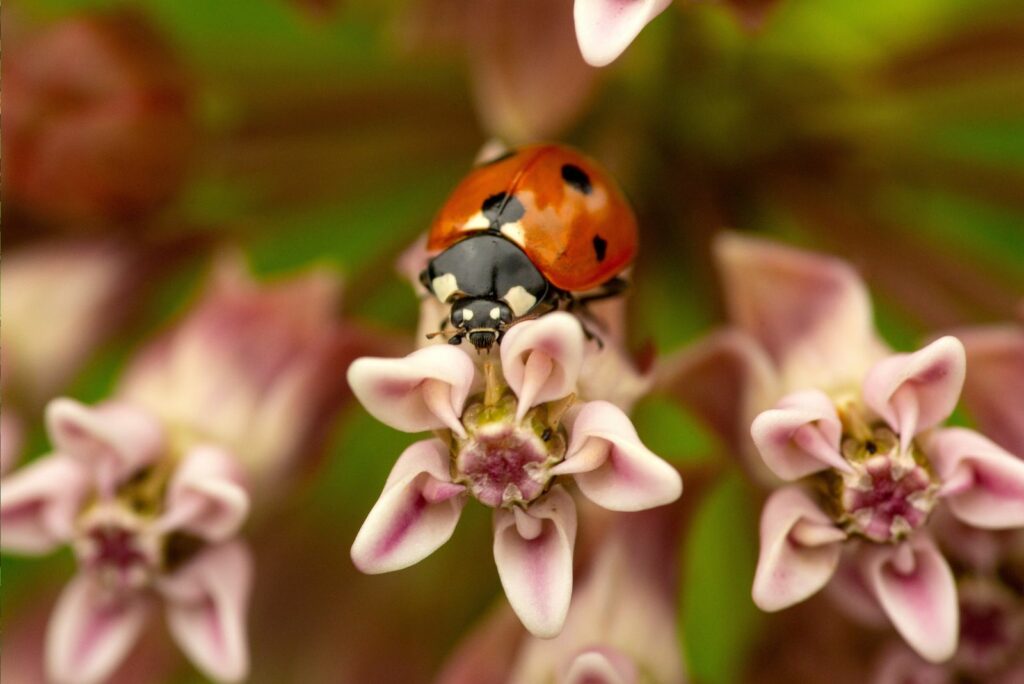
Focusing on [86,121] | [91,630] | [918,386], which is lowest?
[918,386]

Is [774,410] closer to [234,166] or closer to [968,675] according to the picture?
[968,675]

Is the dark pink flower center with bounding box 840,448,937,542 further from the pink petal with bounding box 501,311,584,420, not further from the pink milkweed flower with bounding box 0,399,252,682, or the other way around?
the pink milkweed flower with bounding box 0,399,252,682

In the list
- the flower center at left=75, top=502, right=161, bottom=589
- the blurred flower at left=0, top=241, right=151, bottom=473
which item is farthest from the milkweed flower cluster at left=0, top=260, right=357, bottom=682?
the blurred flower at left=0, top=241, right=151, bottom=473

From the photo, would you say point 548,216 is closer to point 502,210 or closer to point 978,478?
point 502,210

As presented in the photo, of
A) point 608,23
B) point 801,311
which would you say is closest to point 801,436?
point 801,311

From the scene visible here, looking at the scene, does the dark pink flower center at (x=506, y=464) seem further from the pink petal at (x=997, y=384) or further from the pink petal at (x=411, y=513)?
the pink petal at (x=997, y=384)

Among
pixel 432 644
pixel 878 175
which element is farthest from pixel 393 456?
pixel 878 175

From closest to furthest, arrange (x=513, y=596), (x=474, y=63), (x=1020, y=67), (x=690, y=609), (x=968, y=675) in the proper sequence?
(x=513, y=596) < (x=968, y=675) < (x=474, y=63) < (x=1020, y=67) < (x=690, y=609)
